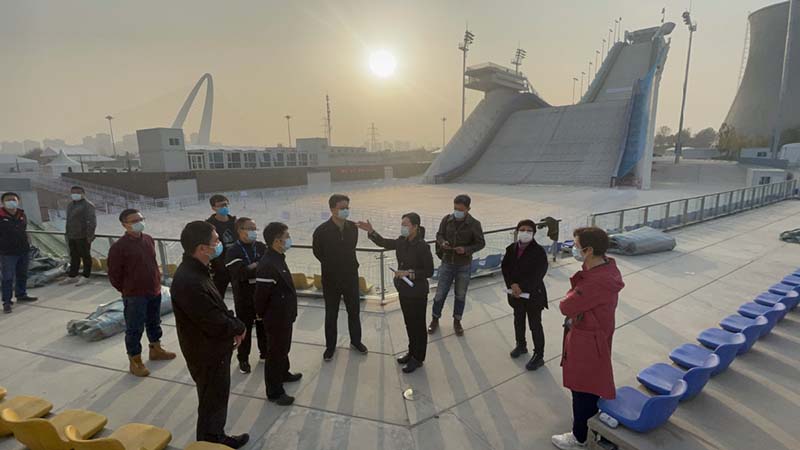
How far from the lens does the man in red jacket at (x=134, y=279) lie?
4.14 meters

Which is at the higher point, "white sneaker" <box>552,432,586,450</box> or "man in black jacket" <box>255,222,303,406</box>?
"man in black jacket" <box>255,222,303,406</box>

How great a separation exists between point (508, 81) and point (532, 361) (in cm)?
5878

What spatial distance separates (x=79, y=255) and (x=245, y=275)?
590 cm

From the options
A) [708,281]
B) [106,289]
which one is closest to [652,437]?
[708,281]

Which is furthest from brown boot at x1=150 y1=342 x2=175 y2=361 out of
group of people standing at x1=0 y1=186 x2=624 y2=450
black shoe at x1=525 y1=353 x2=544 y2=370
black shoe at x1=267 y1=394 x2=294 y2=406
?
black shoe at x1=525 y1=353 x2=544 y2=370

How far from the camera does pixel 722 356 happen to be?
11.1ft

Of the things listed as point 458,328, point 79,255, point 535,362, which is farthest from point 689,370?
point 79,255

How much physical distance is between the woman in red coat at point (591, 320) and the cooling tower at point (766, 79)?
93.1 metres

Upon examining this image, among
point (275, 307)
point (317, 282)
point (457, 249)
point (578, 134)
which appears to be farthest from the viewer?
point (578, 134)

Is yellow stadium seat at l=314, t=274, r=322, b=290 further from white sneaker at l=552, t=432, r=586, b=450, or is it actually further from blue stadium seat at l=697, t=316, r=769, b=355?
blue stadium seat at l=697, t=316, r=769, b=355

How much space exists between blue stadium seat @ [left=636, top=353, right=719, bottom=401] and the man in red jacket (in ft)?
17.4

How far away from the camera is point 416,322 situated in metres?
4.02

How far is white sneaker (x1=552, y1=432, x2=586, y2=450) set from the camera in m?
2.91

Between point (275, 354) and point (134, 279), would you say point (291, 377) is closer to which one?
point (275, 354)
